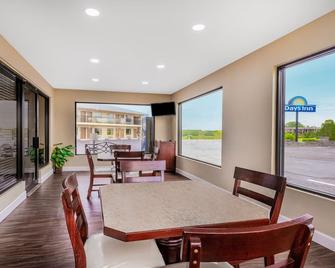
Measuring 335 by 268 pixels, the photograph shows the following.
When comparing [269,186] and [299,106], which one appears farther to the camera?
[299,106]

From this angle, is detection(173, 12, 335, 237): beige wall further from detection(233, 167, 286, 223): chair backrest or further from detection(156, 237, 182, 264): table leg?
detection(156, 237, 182, 264): table leg

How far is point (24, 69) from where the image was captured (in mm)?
4379

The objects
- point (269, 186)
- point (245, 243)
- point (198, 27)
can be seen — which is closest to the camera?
point (245, 243)

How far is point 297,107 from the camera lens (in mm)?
3270

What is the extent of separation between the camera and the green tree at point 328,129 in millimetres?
2779

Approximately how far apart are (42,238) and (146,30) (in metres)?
2.75

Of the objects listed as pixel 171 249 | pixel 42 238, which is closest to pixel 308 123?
pixel 171 249

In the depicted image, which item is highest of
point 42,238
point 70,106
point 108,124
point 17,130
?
point 70,106

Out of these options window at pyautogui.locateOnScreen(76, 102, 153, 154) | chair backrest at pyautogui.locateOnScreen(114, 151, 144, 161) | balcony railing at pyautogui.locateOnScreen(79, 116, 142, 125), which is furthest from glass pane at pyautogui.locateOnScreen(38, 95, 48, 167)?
chair backrest at pyautogui.locateOnScreen(114, 151, 144, 161)

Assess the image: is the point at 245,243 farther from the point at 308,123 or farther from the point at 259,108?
the point at 259,108

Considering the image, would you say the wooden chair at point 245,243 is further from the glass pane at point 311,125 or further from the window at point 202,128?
the window at point 202,128

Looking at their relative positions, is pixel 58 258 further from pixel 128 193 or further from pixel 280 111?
pixel 280 111

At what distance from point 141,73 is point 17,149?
278 centimetres

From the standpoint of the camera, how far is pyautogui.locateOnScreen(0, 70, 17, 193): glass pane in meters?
3.53
